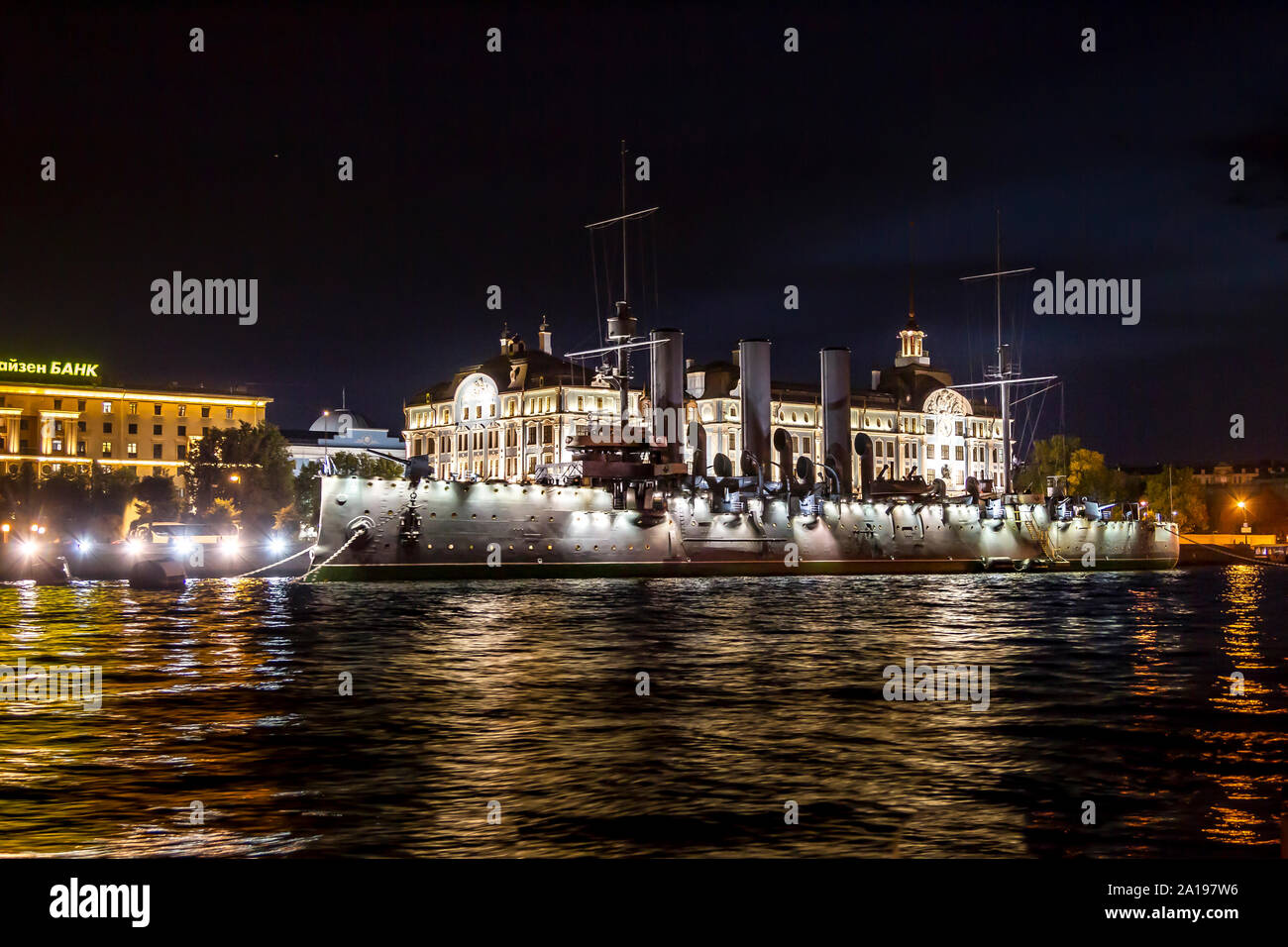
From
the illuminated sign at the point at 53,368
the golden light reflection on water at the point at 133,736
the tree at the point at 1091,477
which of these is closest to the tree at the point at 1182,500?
the tree at the point at 1091,477

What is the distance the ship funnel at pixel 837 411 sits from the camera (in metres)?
89.1

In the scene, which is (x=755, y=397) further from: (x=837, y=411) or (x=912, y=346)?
(x=912, y=346)

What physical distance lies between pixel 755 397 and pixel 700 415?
64.0 metres

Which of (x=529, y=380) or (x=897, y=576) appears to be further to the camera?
(x=529, y=380)

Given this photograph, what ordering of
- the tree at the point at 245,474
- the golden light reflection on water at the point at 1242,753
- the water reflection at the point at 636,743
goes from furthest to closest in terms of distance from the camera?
the tree at the point at 245,474
the golden light reflection on water at the point at 1242,753
the water reflection at the point at 636,743

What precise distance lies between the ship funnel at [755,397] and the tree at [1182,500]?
7089cm

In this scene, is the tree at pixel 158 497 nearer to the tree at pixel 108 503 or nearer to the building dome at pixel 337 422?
the tree at pixel 108 503

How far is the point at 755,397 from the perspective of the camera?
89688mm

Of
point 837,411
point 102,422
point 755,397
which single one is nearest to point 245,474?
point 102,422

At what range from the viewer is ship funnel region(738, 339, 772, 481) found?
88250 mm
